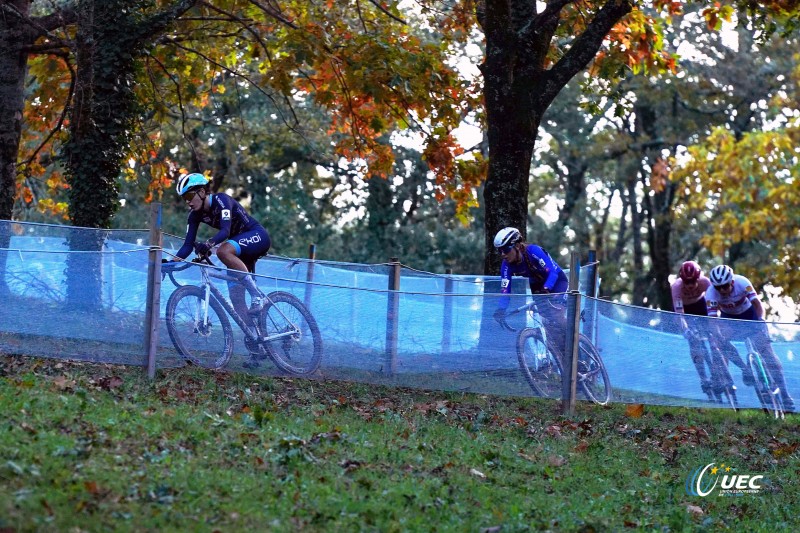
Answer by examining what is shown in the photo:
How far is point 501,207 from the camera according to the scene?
14172 millimetres

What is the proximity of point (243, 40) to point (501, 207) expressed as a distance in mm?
6183

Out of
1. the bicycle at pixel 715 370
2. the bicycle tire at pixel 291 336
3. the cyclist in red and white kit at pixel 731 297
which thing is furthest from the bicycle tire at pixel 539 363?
the cyclist in red and white kit at pixel 731 297

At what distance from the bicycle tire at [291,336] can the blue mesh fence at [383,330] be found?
0.08 m

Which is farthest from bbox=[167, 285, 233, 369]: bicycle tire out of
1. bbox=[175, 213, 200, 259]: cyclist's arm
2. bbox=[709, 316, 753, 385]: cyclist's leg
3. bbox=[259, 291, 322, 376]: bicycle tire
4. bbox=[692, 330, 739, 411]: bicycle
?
bbox=[709, 316, 753, 385]: cyclist's leg

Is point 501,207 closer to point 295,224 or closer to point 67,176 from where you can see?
point 67,176

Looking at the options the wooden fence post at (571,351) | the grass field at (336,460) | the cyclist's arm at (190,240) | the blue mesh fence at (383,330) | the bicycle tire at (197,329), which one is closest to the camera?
the grass field at (336,460)

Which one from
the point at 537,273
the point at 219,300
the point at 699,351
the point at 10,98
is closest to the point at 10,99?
the point at 10,98

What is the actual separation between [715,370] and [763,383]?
0.69 m

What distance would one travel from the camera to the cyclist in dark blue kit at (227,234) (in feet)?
36.4

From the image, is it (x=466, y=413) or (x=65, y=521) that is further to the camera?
(x=466, y=413)

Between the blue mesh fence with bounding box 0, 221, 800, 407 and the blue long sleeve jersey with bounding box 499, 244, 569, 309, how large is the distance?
137 mm

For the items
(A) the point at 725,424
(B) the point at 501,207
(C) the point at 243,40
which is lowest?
(A) the point at 725,424

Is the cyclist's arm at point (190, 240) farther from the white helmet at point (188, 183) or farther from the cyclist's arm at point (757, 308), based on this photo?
the cyclist's arm at point (757, 308)

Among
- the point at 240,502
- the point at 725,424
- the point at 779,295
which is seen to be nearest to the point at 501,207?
the point at 725,424
